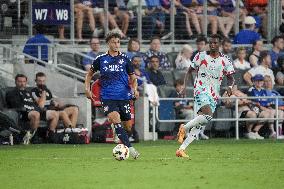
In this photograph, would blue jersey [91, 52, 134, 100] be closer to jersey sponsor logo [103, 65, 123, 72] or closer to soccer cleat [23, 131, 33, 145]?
jersey sponsor logo [103, 65, 123, 72]

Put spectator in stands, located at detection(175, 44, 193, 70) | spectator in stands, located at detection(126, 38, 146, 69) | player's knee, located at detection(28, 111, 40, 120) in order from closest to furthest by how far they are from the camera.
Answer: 1. player's knee, located at detection(28, 111, 40, 120)
2. spectator in stands, located at detection(126, 38, 146, 69)
3. spectator in stands, located at detection(175, 44, 193, 70)

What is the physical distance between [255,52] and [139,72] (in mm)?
4057

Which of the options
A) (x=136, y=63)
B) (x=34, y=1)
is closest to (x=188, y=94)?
(x=136, y=63)

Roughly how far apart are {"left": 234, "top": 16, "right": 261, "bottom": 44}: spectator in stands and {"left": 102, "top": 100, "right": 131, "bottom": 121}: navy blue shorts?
11890 millimetres

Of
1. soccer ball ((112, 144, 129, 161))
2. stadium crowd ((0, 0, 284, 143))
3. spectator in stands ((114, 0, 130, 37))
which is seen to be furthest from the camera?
spectator in stands ((114, 0, 130, 37))

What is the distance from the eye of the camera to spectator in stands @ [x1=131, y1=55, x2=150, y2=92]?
26828 mm

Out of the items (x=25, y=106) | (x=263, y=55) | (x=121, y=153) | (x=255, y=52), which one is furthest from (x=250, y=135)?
(x=121, y=153)

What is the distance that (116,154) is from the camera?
18.3 meters

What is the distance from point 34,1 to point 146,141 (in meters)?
5.12

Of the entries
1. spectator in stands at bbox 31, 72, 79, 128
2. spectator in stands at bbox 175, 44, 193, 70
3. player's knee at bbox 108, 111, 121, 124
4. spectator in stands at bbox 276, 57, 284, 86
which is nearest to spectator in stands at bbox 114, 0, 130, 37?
spectator in stands at bbox 175, 44, 193, 70

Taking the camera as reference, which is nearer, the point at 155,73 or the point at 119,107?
the point at 119,107

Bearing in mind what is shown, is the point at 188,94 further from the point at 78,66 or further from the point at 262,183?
the point at 262,183

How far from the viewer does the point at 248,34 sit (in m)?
30.7

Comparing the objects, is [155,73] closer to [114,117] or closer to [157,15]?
[157,15]
